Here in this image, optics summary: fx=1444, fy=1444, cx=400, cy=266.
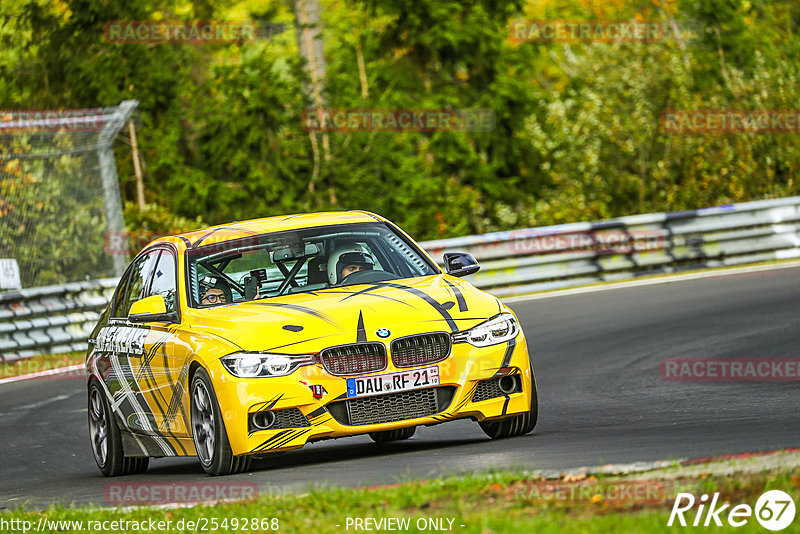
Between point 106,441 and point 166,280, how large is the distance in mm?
1395

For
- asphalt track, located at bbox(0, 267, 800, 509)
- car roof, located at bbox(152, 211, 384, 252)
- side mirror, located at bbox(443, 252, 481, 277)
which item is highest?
car roof, located at bbox(152, 211, 384, 252)

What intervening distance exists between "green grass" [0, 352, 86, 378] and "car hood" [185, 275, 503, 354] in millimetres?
9103

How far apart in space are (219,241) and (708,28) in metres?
28.6

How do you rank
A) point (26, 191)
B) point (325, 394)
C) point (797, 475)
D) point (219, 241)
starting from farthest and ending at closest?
point (26, 191) < point (219, 241) < point (325, 394) < point (797, 475)

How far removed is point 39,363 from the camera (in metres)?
18.2

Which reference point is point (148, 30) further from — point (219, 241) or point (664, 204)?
point (219, 241)

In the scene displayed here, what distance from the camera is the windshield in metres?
9.66

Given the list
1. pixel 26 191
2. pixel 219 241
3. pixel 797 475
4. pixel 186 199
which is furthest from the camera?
pixel 186 199

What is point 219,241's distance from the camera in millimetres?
9930

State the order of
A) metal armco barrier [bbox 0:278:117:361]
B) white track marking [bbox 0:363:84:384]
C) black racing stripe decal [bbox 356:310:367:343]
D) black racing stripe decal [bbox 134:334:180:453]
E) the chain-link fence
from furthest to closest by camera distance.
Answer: the chain-link fence
metal armco barrier [bbox 0:278:117:361]
white track marking [bbox 0:363:84:384]
black racing stripe decal [bbox 134:334:180:453]
black racing stripe decal [bbox 356:310:367:343]

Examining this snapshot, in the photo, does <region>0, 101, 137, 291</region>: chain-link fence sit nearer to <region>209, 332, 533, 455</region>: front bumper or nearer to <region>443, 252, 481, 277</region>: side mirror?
<region>443, 252, 481, 277</region>: side mirror

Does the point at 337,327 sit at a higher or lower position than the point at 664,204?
higher

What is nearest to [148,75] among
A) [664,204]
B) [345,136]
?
[345,136]

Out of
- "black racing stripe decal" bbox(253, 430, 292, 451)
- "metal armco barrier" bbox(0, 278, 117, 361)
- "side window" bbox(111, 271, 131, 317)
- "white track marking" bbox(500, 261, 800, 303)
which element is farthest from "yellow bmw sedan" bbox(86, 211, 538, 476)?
"white track marking" bbox(500, 261, 800, 303)
